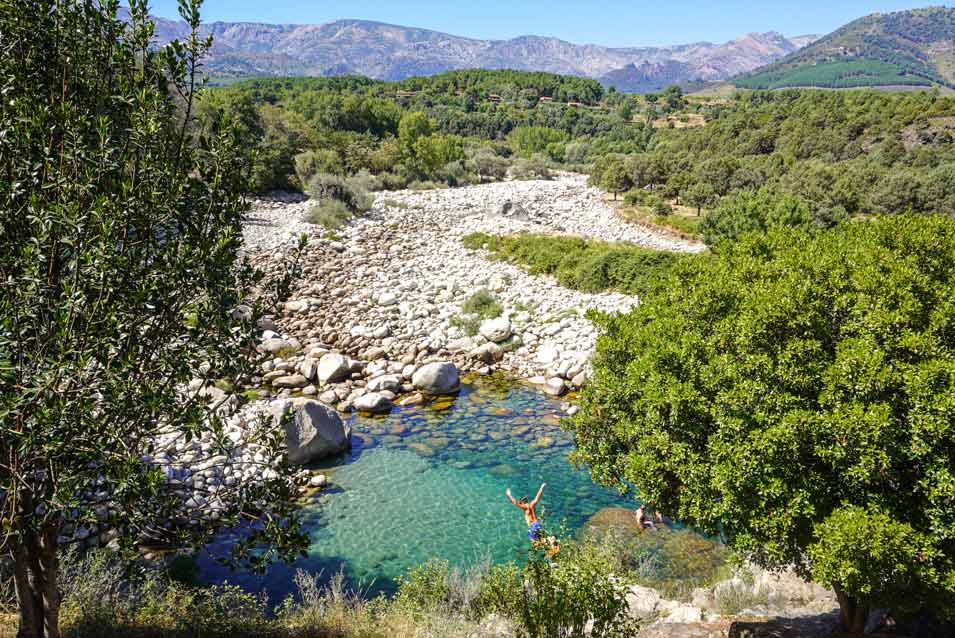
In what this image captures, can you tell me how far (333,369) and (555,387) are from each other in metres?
8.11

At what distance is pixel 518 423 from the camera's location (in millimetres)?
18078

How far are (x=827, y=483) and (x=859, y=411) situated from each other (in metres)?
1.04

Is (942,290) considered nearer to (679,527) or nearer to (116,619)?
(679,527)

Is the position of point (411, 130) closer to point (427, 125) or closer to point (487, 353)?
point (427, 125)

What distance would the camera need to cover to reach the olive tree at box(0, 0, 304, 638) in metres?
4.32

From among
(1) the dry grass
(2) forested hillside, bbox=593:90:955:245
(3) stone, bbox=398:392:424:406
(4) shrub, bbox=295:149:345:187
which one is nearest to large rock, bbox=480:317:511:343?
(3) stone, bbox=398:392:424:406

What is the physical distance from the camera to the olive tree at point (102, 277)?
432cm

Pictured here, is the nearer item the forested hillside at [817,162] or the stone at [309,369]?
the stone at [309,369]

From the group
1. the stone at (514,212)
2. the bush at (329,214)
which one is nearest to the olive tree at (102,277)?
the bush at (329,214)

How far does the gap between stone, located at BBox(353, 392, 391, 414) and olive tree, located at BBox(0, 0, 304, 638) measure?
12126 mm

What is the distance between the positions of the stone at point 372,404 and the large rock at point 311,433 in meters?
2.41

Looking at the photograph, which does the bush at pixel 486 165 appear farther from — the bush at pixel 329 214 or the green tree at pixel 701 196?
the bush at pixel 329 214

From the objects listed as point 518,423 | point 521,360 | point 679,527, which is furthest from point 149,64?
point 521,360

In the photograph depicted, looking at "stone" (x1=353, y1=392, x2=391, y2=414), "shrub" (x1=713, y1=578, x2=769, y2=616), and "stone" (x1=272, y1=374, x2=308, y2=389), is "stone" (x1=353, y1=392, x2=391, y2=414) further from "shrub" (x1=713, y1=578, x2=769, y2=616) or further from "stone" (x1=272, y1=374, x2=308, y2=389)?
"shrub" (x1=713, y1=578, x2=769, y2=616)
